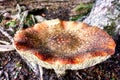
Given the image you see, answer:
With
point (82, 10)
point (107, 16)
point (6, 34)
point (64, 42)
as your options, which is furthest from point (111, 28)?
point (6, 34)

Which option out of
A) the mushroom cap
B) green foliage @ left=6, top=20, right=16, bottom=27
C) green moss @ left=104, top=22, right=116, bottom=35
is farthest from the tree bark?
green foliage @ left=6, top=20, right=16, bottom=27

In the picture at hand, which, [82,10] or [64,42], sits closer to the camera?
[64,42]

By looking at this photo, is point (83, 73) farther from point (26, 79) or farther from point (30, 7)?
point (30, 7)

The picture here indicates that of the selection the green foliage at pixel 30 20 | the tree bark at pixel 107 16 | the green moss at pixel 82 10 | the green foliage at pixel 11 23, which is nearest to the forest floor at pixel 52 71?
the tree bark at pixel 107 16

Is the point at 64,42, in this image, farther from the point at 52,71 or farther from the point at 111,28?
the point at 111,28

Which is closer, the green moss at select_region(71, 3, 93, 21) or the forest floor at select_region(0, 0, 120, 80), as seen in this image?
the forest floor at select_region(0, 0, 120, 80)

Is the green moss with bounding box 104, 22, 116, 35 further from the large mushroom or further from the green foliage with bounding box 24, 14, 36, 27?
the green foliage with bounding box 24, 14, 36, 27
